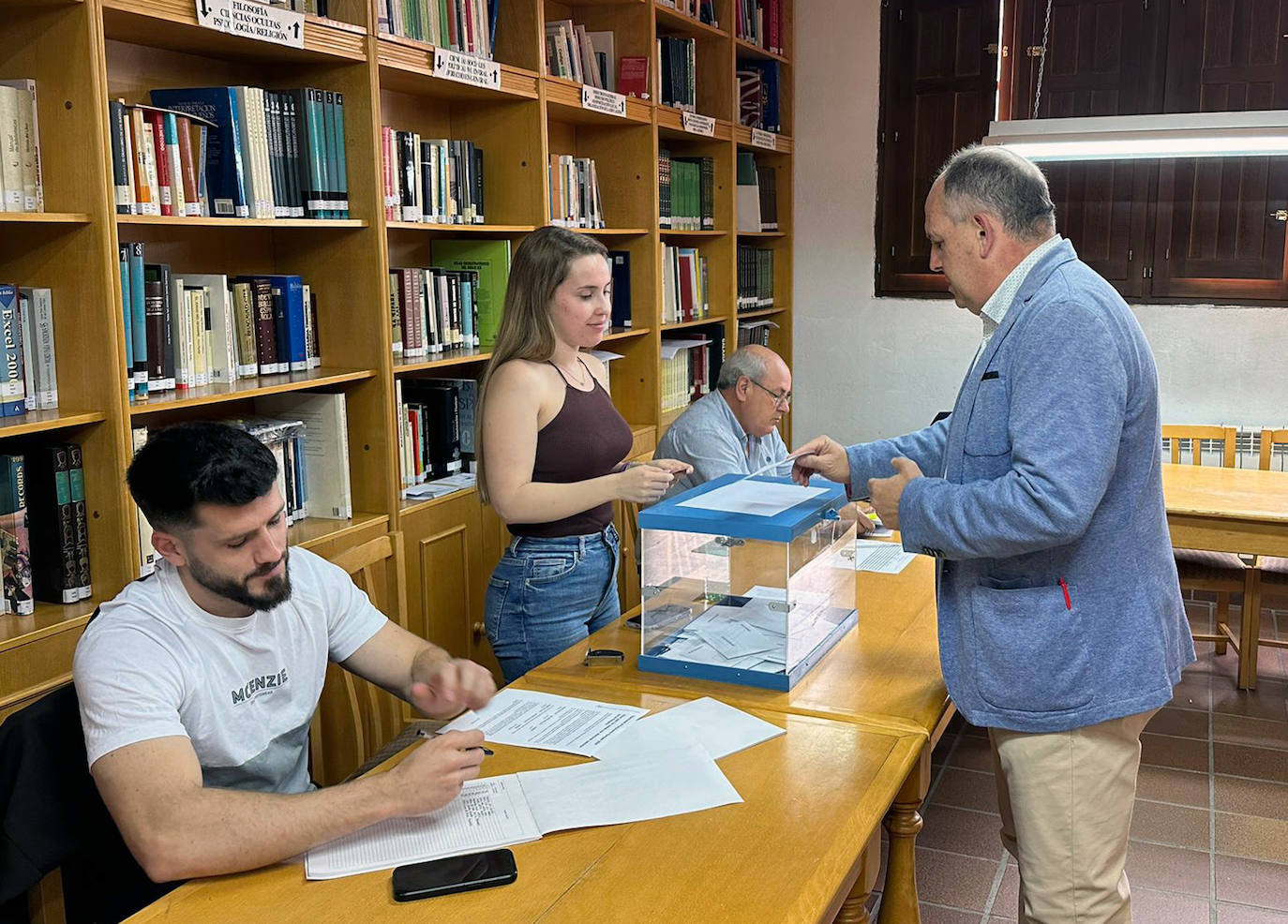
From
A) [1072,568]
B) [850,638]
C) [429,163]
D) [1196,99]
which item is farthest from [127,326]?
[1196,99]

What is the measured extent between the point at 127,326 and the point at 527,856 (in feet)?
5.05

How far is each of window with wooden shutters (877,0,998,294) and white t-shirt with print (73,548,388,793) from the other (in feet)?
14.3

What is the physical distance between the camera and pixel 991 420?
5.86 ft

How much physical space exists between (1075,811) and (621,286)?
304 centimetres

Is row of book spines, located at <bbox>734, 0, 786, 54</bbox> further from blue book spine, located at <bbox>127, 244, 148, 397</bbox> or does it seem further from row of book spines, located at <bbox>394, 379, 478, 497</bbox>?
blue book spine, located at <bbox>127, 244, 148, 397</bbox>

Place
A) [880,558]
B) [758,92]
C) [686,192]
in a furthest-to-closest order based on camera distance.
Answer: [758,92]
[686,192]
[880,558]

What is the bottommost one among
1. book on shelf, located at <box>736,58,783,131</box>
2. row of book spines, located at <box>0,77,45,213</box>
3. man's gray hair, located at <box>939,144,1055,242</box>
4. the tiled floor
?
the tiled floor

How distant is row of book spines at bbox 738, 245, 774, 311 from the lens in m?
5.43

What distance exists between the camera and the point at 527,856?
143 centimetres

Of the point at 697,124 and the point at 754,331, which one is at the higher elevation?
the point at 697,124

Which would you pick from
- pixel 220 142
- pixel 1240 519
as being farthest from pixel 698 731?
pixel 1240 519

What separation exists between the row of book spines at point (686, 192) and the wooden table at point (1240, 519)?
2145 mm

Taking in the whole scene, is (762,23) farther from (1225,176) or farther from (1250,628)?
(1250,628)

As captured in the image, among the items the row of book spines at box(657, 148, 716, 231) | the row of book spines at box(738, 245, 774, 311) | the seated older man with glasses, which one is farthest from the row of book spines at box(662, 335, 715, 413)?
the seated older man with glasses
